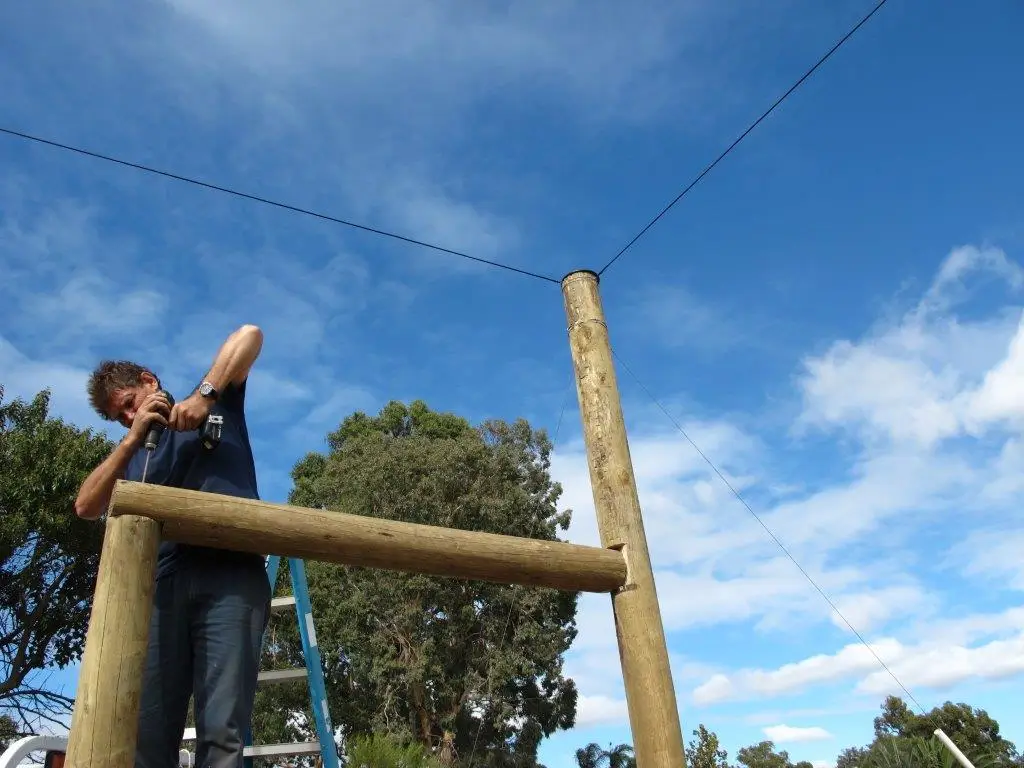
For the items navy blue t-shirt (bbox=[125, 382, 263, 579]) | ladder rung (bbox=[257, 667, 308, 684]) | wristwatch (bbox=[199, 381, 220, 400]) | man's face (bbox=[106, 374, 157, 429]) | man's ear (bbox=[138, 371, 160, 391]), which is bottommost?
ladder rung (bbox=[257, 667, 308, 684])

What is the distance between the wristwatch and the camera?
7.77 feet

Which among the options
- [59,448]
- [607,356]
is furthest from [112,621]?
[59,448]

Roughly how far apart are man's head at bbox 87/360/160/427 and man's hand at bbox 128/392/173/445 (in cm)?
20

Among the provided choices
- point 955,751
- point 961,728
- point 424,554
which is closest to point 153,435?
point 424,554

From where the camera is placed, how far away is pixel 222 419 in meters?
2.42

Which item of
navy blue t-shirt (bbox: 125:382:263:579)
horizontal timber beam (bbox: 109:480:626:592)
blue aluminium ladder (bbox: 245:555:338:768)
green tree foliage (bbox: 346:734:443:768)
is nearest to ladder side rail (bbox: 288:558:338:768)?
blue aluminium ladder (bbox: 245:555:338:768)

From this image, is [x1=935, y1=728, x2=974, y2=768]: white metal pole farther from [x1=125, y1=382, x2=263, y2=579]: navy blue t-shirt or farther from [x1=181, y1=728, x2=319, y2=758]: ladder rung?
[x1=125, y1=382, x2=263, y2=579]: navy blue t-shirt

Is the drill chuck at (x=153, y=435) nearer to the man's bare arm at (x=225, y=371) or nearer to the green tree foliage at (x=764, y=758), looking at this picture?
the man's bare arm at (x=225, y=371)

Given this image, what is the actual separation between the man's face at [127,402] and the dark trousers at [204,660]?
1.86ft

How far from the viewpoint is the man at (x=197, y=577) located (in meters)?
2.14

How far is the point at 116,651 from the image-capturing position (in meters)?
2.12

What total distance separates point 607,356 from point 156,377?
2035 millimetres

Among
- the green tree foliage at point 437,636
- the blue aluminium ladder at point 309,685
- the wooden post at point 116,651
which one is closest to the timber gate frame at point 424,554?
the wooden post at point 116,651

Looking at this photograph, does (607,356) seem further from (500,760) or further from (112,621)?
(500,760)
